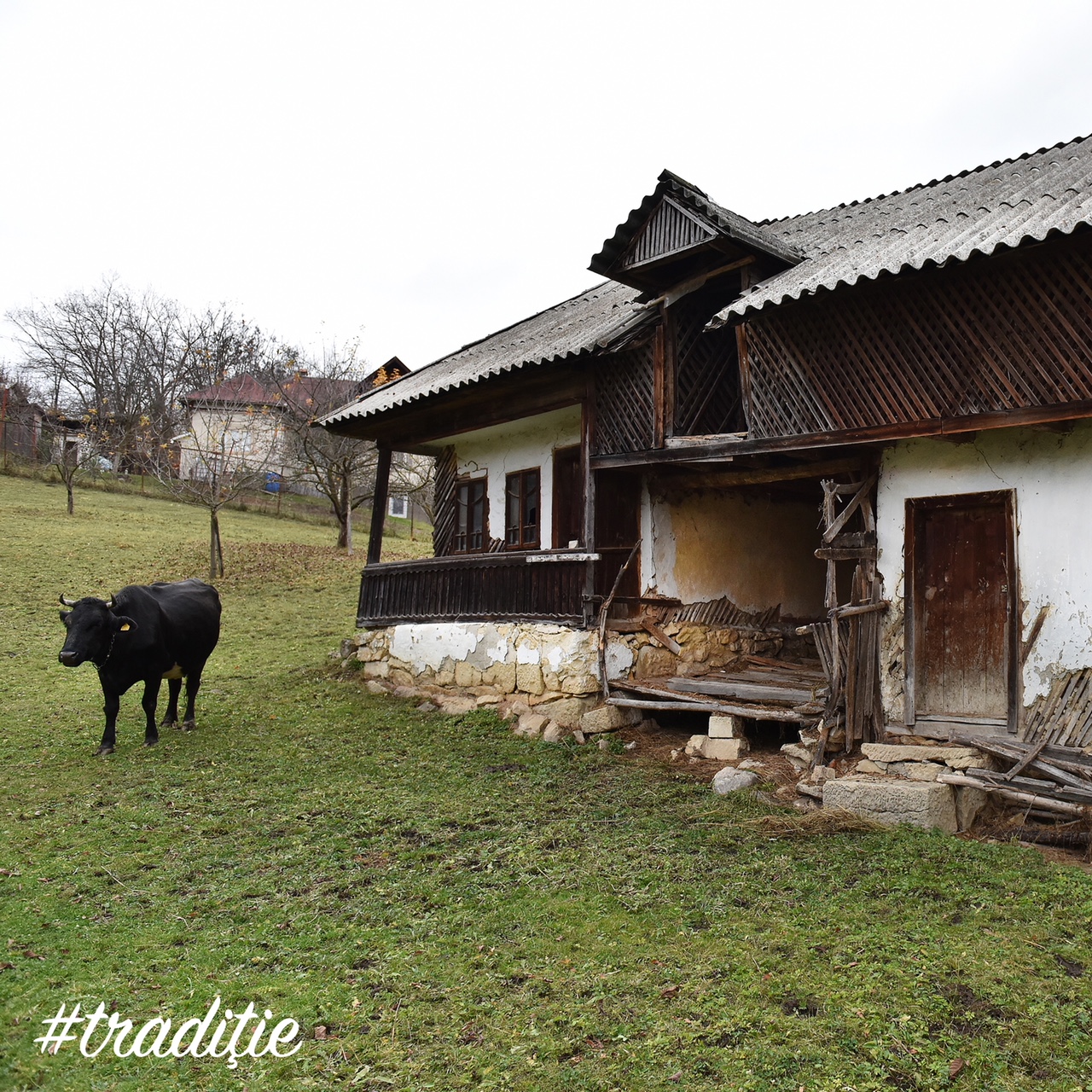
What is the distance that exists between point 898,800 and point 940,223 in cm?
525

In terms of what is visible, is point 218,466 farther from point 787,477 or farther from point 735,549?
point 787,477

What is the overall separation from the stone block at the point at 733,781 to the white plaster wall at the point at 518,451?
4.54 metres

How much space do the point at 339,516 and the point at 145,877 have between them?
21413 millimetres

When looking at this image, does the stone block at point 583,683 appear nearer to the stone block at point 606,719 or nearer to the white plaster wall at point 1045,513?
the stone block at point 606,719

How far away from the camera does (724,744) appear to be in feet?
28.7

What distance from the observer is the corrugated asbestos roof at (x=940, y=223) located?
6.94 m

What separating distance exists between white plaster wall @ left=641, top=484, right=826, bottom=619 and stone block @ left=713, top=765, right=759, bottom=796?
3.12m

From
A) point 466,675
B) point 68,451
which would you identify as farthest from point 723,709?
point 68,451

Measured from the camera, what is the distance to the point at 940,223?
8531 mm

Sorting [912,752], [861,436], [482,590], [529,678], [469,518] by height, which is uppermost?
[861,436]

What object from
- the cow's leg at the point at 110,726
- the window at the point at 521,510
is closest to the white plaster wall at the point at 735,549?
the window at the point at 521,510

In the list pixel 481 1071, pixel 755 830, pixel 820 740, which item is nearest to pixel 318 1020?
pixel 481 1071

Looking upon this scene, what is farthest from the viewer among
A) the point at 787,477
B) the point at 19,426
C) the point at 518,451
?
the point at 19,426

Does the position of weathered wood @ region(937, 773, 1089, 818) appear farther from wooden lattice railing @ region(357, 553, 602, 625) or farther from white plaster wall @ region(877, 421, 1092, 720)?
wooden lattice railing @ region(357, 553, 602, 625)
